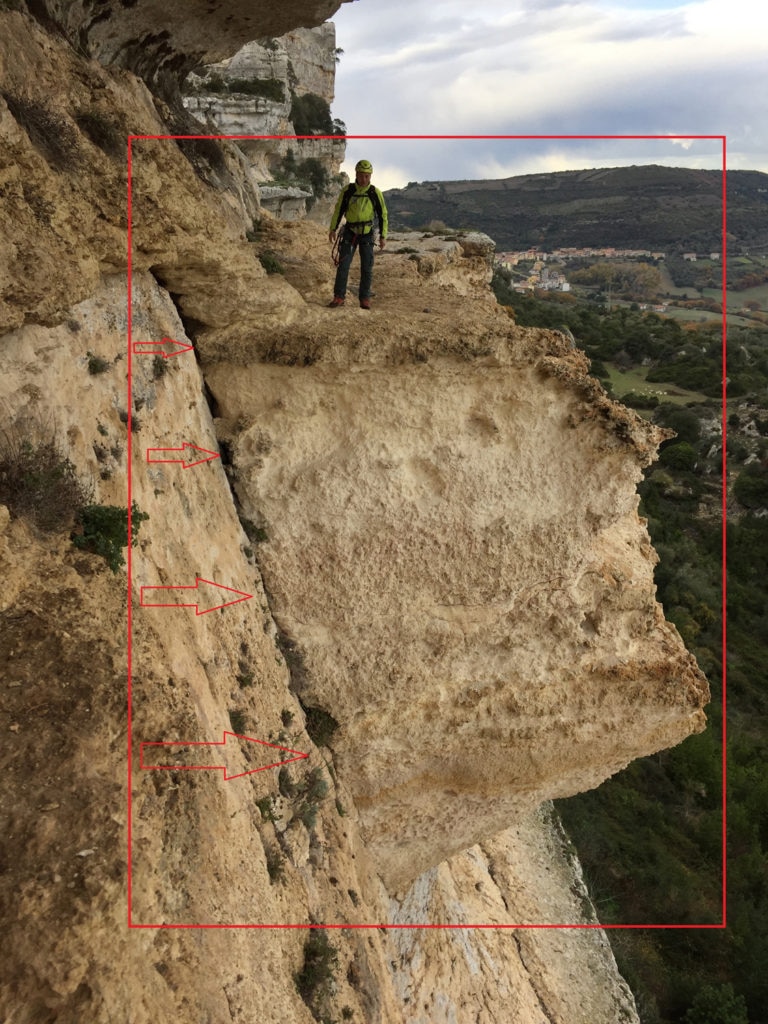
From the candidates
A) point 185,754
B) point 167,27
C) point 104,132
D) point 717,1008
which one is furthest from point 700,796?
point 167,27

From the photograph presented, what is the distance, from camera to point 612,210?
108625 millimetres

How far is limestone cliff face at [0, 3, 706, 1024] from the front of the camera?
4875 millimetres

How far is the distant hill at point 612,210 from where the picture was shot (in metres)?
101

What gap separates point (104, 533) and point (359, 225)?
570cm

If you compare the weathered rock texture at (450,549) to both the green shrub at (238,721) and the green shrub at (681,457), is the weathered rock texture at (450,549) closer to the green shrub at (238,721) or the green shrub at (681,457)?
the green shrub at (238,721)

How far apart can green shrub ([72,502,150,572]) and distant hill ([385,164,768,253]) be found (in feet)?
320

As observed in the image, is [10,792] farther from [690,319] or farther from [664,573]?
[690,319]

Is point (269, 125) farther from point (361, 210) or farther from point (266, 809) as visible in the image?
point (266, 809)

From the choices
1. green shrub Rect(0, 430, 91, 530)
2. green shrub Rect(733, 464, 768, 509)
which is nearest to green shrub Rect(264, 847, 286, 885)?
green shrub Rect(0, 430, 91, 530)

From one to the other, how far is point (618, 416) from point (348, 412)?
11.4ft

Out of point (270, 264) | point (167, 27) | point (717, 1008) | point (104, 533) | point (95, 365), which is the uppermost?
point (167, 27)

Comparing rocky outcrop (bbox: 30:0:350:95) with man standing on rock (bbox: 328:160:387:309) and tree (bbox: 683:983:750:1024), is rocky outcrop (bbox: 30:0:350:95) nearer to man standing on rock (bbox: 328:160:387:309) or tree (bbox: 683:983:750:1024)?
man standing on rock (bbox: 328:160:387:309)

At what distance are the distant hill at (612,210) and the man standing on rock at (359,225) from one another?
92826mm

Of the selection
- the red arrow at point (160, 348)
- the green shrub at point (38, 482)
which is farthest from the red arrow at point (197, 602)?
the red arrow at point (160, 348)
